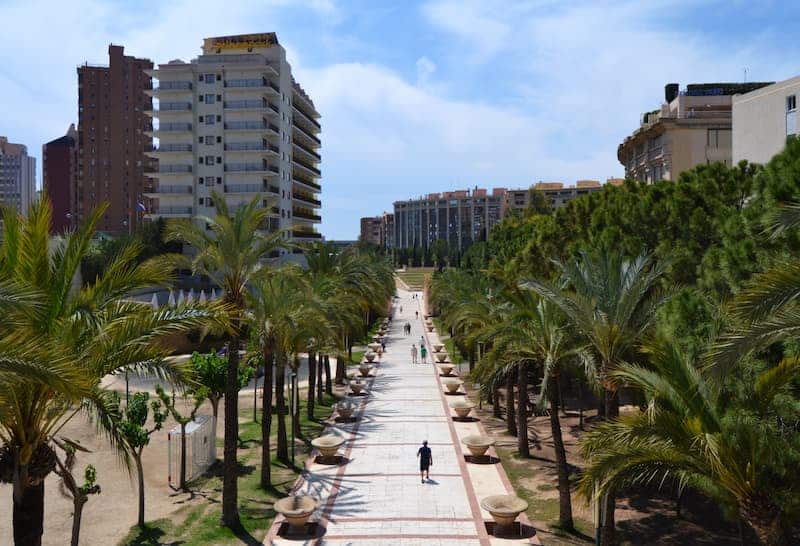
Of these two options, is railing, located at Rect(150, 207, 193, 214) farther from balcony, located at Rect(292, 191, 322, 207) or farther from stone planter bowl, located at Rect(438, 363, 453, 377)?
stone planter bowl, located at Rect(438, 363, 453, 377)

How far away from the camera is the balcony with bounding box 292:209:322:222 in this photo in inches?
3273

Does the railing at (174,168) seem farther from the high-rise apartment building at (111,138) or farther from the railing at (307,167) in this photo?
the high-rise apartment building at (111,138)

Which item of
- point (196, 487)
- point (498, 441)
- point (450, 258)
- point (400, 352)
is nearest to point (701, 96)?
point (400, 352)

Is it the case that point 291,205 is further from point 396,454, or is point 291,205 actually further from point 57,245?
point 57,245

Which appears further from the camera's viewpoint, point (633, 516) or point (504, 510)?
point (633, 516)

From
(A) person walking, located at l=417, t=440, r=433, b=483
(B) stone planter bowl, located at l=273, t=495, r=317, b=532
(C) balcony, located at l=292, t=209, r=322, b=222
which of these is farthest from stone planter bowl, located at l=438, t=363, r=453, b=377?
(C) balcony, located at l=292, t=209, r=322, b=222

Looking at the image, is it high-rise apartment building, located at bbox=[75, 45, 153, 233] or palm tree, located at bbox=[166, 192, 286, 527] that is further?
high-rise apartment building, located at bbox=[75, 45, 153, 233]

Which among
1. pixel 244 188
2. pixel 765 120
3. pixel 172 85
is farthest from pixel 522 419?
pixel 172 85

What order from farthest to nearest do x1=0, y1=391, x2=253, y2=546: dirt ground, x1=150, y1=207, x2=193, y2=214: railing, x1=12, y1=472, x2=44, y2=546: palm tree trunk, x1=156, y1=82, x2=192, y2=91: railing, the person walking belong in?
1. x1=150, y1=207, x2=193, y2=214: railing
2. x1=156, y1=82, x2=192, y2=91: railing
3. the person walking
4. x1=0, y1=391, x2=253, y2=546: dirt ground
5. x1=12, y1=472, x2=44, y2=546: palm tree trunk

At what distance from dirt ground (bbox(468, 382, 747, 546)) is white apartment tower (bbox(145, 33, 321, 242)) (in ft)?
177

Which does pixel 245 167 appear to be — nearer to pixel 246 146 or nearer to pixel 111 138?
pixel 246 146

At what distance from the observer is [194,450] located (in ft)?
70.1

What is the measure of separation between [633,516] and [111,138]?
11500 cm

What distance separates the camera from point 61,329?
10141mm
